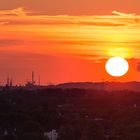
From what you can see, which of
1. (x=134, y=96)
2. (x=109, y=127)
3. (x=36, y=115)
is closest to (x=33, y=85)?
(x=134, y=96)

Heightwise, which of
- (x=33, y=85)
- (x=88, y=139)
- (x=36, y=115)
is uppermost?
(x=33, y=85)

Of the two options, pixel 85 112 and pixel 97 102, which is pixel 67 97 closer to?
pixel 97 102

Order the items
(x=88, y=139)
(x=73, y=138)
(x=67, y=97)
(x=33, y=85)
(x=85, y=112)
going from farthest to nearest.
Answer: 1. (x=33, y=85)
2. (x=67, y=97)
3. (x=85, y=112)
4. (x=73, y=138)
5. (x=88, y=139)

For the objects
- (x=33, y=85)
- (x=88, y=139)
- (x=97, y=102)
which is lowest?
(x=88, y=139)

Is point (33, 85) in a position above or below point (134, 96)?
above

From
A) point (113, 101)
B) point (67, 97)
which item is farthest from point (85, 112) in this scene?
point (67, 97)

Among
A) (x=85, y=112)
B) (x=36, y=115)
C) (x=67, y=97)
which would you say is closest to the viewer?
(x=36, y=115)

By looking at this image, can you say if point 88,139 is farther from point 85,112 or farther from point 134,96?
point 134,96

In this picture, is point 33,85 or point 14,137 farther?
point 33,85

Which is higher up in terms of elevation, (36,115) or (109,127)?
(36,115)
